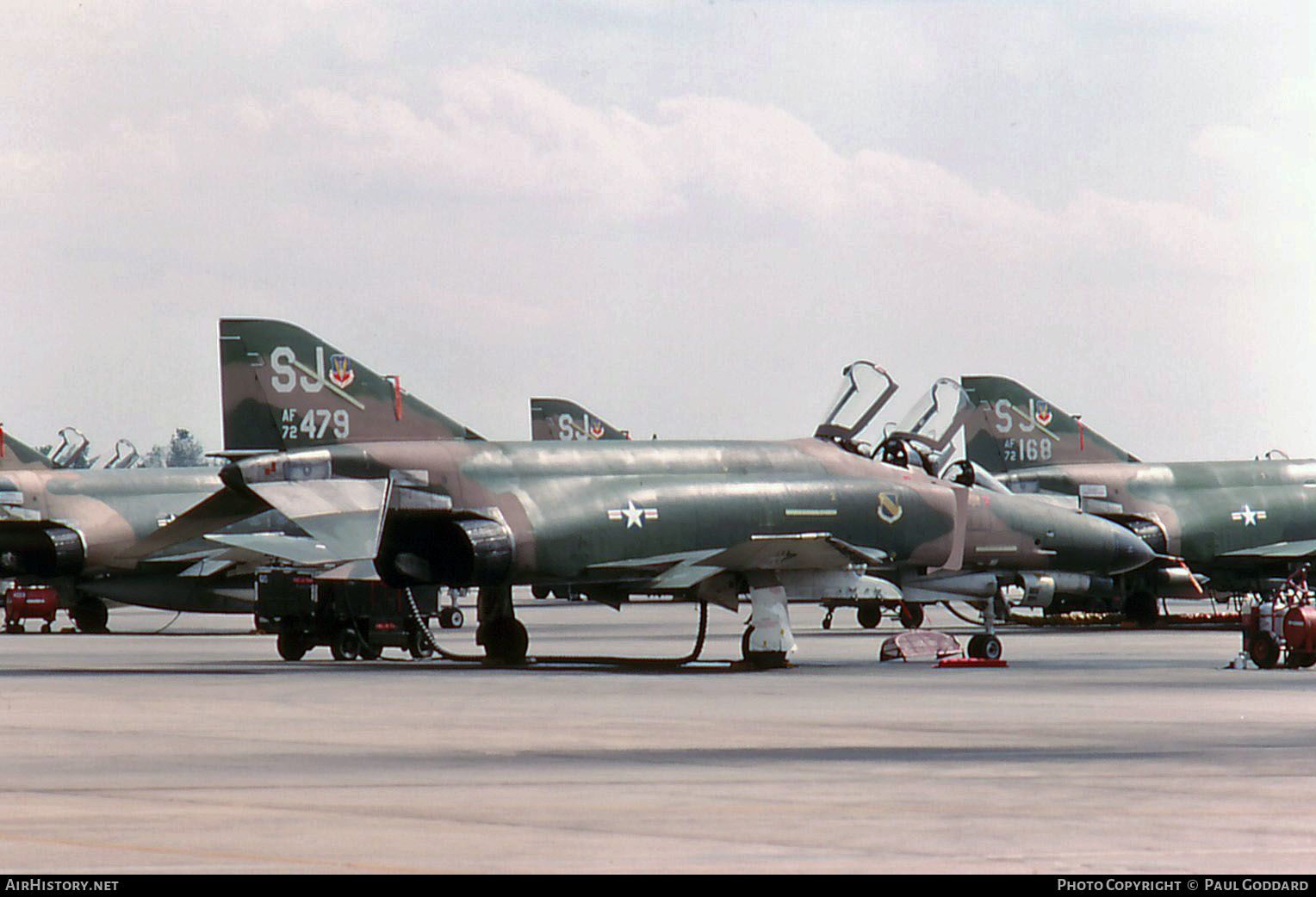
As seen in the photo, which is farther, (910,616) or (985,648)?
(910,616)

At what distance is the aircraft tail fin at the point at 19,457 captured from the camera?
48750mm

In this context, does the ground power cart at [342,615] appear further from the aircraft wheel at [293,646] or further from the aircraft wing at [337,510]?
the aircraft wing at [337,510]

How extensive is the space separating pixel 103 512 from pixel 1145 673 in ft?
86.9

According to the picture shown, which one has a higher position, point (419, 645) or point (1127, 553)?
point (1127, 553)

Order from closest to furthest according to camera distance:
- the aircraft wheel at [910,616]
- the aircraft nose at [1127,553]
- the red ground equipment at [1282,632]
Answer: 1. the red ground equipment at [1282,632]
2. the aircraft nose at [1127,553]
3. the aircraft wheel at [910,616]

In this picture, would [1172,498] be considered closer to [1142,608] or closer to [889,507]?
[1142,608]

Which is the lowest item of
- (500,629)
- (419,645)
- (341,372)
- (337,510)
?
(419,645)

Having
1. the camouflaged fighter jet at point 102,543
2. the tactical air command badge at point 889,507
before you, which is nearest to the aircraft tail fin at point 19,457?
the camouflaged fighter jet at point 102,543

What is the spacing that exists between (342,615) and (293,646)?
955mm

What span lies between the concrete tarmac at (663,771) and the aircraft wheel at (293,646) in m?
5.23

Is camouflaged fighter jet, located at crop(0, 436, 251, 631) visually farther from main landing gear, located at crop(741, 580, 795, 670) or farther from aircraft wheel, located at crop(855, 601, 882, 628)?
main landing gear, located at crop(741, 580, 795, 670)

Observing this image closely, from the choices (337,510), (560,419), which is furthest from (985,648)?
(560,419)

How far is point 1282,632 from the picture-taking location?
78.4 ft
